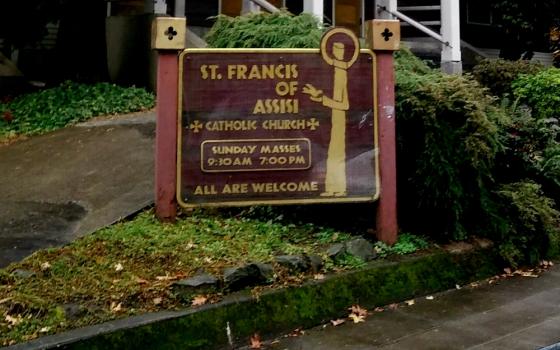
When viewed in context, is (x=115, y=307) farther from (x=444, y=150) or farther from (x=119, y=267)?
(x=444, y=150)

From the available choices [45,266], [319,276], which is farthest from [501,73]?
[45,266]

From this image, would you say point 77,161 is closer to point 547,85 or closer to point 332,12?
point 547,85

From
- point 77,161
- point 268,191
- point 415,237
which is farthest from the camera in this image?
point 77,161

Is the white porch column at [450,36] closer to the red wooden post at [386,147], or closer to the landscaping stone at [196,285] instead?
the red wooden post at [386,147]

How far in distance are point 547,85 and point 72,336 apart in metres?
6.98

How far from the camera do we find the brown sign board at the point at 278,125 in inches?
210

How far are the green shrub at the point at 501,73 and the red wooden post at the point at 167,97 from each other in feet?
19.5

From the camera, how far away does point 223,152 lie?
17.5 feet

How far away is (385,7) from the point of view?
15.0 meters

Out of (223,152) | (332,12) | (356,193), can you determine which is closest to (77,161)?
(223,152)

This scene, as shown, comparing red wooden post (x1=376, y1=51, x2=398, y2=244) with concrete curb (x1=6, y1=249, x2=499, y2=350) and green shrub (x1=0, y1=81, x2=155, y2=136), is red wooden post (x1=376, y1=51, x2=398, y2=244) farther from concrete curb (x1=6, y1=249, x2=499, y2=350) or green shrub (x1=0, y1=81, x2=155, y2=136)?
green shrub (x1=0, y1=81, x2=155, y2=136)

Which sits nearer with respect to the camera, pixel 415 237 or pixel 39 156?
pixel 415 237

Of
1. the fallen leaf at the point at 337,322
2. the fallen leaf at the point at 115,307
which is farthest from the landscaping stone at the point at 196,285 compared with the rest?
the fallen leaf at the point at 337,322

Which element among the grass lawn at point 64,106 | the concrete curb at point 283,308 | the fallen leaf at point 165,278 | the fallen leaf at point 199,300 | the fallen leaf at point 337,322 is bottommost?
the fallen leaf at point 337,322
